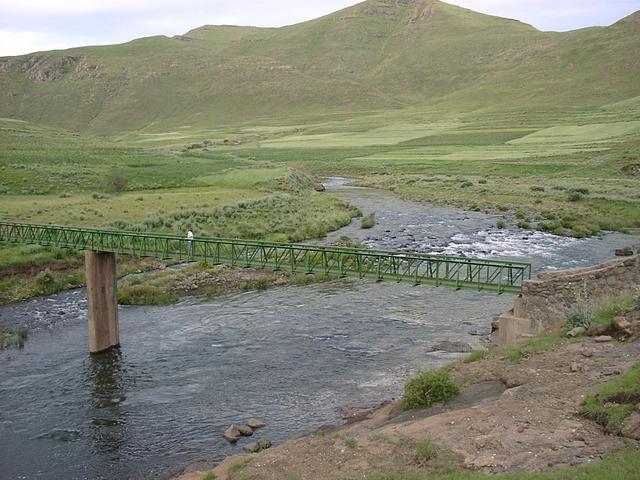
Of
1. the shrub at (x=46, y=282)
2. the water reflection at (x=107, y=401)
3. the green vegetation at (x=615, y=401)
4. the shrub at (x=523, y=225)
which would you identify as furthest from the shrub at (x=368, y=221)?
the green vegetation at (x=615, y=401)

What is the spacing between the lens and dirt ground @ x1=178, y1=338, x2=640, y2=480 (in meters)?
14.5

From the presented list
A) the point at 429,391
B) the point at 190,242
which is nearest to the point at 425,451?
the point at 429,391

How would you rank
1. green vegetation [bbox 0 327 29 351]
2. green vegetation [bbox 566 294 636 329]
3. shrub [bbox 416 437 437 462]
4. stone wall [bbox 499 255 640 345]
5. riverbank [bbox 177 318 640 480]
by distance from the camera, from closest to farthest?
riverbank [bbox 177 318 640 480]
shrub [bbox 416 437 437 462]
green vegetation [bbox 566 294 636 329]
stone wall [bbox 499 255 640 345]
green vegetation [bbox 0 327 29 351]

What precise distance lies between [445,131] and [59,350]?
14522 centimetres

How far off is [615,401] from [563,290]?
320 inches

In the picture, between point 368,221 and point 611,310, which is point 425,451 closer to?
point 611,310

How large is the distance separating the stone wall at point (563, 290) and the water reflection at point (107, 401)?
47.7ft

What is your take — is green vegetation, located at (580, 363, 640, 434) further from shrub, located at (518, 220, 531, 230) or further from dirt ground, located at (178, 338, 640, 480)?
shrub, located at (518, 220, 531, 230)

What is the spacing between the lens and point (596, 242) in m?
52.1

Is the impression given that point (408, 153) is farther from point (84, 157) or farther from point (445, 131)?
point (84, 157)

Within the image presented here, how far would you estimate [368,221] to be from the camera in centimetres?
6066

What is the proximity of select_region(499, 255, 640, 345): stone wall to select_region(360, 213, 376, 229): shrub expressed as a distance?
36090 mm

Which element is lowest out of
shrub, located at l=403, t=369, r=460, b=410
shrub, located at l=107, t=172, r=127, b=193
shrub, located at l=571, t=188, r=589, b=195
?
shrub, located at l=403, t=369, r=460, b=410

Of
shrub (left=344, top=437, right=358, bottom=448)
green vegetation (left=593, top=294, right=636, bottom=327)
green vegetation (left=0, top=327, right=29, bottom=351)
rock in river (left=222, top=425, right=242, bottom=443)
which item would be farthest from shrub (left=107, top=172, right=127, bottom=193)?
green vegetation (left=593, top=294, right=636, bottom=327)
